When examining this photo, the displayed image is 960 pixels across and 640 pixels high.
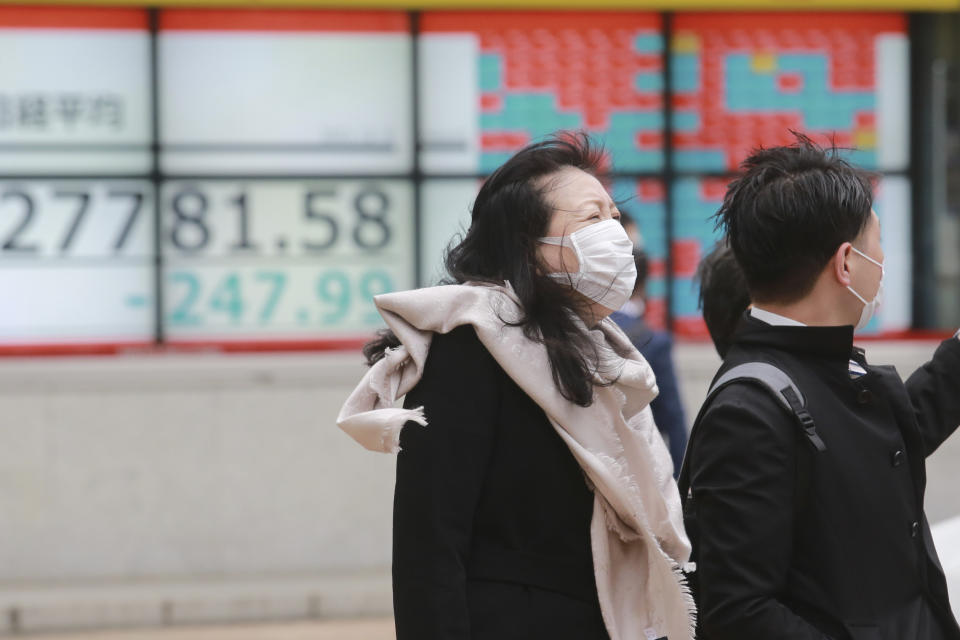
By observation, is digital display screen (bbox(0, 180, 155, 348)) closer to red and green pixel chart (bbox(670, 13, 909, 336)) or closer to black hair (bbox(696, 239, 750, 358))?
red and green pixel chart (bbox(670, 13, 909, 336))

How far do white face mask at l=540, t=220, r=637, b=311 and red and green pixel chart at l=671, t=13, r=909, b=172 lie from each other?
5.35 m

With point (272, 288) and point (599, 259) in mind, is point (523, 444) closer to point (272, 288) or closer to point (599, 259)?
point (599, 259)

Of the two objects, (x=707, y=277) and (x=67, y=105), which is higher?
(x=67, y=105)

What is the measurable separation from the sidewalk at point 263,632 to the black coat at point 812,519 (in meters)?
4.44

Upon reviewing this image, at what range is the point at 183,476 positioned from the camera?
7250 mm

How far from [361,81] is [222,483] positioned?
2258mm

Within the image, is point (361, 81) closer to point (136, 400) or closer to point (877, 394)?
point (136, 400)

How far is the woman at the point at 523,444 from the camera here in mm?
2195

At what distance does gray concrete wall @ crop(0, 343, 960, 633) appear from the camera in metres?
7.16

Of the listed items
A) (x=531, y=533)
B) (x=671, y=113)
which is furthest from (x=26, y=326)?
(x=531, y=533)

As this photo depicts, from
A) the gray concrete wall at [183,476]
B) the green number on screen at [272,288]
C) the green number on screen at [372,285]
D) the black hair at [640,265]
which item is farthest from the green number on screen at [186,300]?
the black hair at [640,265]

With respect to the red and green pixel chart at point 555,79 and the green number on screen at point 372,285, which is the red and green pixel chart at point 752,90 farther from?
the green number on screen at point 372,285

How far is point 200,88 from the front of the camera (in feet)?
24.2

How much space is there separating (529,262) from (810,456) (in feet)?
1.87
